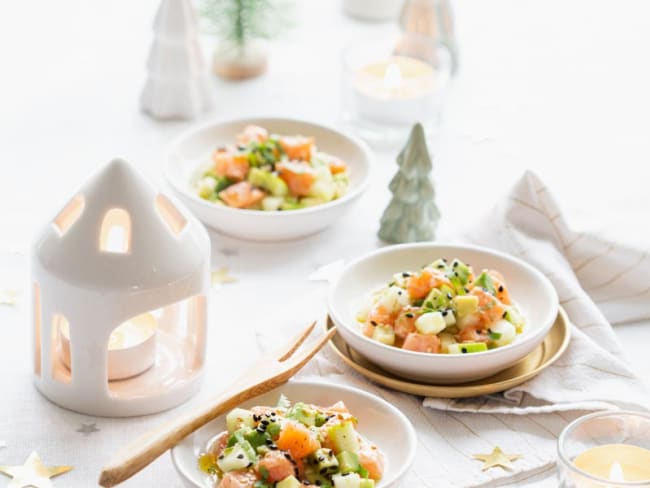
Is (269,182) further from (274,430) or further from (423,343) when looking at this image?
(274,430)

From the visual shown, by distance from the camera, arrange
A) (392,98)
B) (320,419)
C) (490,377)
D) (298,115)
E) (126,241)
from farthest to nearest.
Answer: (298,115) → (392,98) → (490,377) → (126,241) → (320,419)

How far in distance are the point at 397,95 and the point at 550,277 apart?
0.65 meters

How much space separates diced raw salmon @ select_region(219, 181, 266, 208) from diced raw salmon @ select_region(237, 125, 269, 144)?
122 millimetres

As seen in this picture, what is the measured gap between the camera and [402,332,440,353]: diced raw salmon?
1.59m

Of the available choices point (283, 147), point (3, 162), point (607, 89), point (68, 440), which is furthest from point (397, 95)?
point (68, 440)

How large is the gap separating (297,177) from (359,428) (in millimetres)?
632

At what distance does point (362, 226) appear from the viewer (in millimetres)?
2078

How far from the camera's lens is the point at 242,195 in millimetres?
1982

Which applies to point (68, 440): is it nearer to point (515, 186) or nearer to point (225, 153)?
point (225, 153)

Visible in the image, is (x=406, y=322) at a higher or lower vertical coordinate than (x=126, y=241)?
lower

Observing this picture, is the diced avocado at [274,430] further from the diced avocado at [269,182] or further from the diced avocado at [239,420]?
the diced avocado at [269,182]

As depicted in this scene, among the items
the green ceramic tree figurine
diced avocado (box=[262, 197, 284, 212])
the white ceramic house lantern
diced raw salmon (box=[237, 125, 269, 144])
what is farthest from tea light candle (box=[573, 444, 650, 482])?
diced raw salmon (box=[237, 125, 269, 144])

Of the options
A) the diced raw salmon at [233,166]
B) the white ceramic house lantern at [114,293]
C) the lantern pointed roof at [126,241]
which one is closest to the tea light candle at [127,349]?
the white ceramic house lantern at [114,293]

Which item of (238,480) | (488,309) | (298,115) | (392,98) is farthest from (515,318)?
(298,115)
